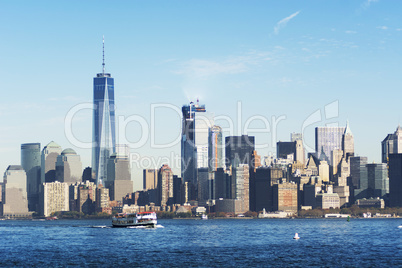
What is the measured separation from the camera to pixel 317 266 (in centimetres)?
11469

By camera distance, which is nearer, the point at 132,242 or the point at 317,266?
the point at 317,266

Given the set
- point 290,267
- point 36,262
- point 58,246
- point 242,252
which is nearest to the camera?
point 290,267

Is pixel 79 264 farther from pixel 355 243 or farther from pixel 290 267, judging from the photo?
pixel 355 243

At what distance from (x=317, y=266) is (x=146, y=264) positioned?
91.5 feet

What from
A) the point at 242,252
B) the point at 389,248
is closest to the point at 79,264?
the point at 242,252

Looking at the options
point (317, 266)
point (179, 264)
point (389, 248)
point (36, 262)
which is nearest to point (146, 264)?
point (179, 264)

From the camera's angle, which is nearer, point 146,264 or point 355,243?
point 146,264

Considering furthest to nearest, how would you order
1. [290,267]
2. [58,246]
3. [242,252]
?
[58,246], [242,252], [290,267]

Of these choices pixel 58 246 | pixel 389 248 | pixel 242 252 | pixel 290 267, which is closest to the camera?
pixel 290 267

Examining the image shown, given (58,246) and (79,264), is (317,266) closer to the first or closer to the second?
(79,264)

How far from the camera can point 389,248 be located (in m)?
148

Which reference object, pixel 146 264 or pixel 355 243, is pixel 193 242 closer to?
pixel 355 243

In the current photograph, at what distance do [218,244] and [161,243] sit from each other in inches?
535

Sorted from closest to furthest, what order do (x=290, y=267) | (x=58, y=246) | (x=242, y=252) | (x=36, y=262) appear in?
(x=290, y=267) < (x=36, y=262) < (x=242, y=252) < (x=58, y=246)
